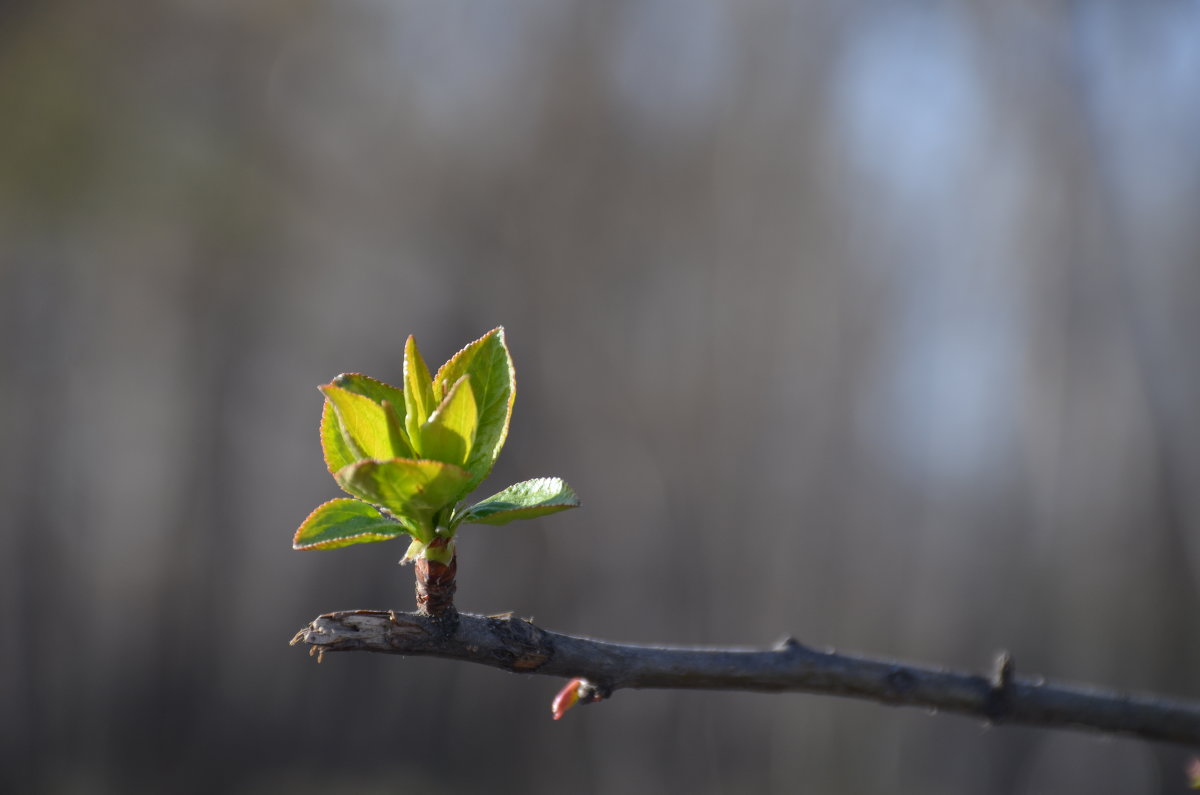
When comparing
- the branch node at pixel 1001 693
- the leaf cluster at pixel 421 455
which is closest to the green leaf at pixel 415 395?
the leaf cluster at pixel 421 455

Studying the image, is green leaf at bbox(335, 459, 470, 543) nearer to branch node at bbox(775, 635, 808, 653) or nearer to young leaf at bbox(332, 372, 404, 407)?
young leaf at bbox(332, 372, 404, 407)

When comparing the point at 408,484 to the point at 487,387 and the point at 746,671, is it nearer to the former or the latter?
the point at 487,387

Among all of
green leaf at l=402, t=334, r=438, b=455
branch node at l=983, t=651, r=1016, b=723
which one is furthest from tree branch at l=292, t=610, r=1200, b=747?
green leaf at l=402, t=334, r=438, b=455

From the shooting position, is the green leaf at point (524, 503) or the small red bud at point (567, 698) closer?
the green leaf at point (524, 503)

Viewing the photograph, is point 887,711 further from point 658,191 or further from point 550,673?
point 550,673

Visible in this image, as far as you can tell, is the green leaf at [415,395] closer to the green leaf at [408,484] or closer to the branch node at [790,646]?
the green leaf at [408,484]

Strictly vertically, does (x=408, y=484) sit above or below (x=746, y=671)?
above

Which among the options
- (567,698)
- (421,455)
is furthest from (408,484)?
(567,698)
